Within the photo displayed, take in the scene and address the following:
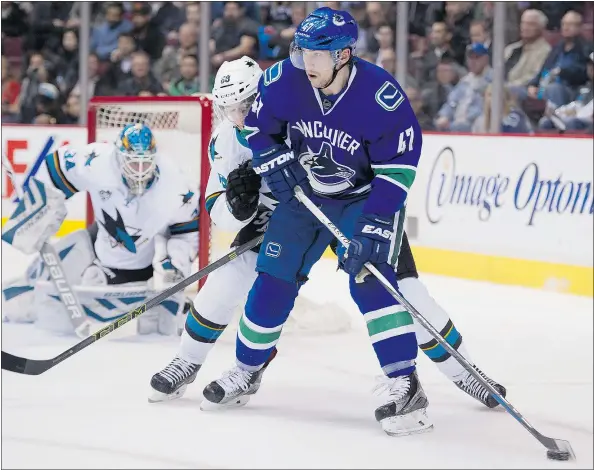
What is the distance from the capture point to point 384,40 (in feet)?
23.5

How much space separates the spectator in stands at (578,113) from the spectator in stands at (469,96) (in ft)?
1.58

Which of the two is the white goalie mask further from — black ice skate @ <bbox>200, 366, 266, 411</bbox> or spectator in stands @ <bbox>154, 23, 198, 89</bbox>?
spectator in stands @ <bbox>154, 23, 198, 89</bbox>

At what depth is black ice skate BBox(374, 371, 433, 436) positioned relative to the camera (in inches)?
115

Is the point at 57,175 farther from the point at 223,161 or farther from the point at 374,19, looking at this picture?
the point at 374,19

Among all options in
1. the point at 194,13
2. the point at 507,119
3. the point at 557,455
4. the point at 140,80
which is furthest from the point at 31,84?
the point at 557,455

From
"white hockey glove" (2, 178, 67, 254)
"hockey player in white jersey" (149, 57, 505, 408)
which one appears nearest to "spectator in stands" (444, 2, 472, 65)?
"white hockey glove" (2, 178, 67, 254)

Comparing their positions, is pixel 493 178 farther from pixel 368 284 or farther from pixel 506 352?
pixel 368 284

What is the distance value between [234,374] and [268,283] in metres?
0.42

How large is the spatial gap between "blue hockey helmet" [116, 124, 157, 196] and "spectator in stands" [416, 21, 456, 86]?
283 centimetres

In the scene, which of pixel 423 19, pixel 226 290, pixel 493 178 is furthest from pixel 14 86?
pixel 226 290

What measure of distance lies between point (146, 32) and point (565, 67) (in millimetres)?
3185

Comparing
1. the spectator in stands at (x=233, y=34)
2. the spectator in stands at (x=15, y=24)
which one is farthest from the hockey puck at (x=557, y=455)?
the spectator in stands at (x=15, y=24)

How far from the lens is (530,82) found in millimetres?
6465

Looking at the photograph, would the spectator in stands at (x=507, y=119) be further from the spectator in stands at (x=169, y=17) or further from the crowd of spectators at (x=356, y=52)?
the spectator in stands at (x=169, y=17)
